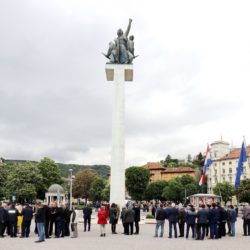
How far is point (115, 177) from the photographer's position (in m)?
31.0

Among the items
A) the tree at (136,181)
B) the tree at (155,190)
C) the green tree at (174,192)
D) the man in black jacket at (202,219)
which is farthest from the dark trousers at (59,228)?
the tree at (155,190)

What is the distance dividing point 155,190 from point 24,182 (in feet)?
112

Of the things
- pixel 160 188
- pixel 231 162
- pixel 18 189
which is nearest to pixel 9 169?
pixel 18 189

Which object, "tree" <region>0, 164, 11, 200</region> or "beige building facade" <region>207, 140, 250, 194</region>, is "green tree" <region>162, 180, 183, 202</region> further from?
"tree" <region>0, 164, 11, 200</region>

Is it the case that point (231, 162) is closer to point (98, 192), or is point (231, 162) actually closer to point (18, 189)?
point (98, 192)

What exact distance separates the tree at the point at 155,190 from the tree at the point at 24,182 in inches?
1134

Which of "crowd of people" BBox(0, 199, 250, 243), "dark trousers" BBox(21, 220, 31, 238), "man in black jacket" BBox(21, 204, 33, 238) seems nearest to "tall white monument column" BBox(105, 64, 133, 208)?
"crowd of people" BBox(0, 199, 250, 243)

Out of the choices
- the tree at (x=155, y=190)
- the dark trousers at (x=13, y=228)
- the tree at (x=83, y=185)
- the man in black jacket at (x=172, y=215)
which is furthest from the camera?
the tree at (x=83, y=185)

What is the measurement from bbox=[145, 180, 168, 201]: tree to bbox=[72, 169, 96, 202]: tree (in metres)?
19.7

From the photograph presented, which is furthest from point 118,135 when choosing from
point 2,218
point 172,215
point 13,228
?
point 2,218

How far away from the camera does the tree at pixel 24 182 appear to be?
216ft

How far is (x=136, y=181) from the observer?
8700 cm

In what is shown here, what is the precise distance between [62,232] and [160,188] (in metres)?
76.4

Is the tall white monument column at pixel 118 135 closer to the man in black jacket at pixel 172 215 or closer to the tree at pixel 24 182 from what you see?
the man in black jacket at pixel 172 215
